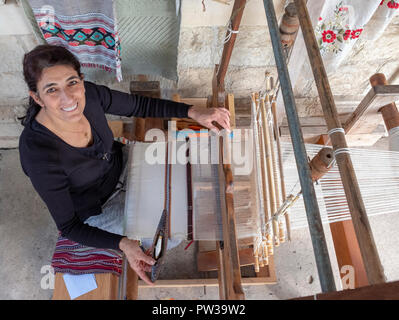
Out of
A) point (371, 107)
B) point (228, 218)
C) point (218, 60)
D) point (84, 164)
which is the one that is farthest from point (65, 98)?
point (371, 107)

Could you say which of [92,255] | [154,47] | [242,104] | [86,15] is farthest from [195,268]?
[86,15]

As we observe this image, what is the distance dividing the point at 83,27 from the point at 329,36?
1.49 meters

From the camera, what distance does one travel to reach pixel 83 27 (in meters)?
1.95

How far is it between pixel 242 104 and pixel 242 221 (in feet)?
4.70

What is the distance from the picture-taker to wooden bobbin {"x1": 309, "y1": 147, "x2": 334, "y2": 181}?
1226mm

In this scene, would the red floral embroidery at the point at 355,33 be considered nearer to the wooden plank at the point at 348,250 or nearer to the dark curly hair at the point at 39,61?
the wooden plank at the point at 348,250

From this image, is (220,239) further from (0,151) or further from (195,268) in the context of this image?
(0,151)

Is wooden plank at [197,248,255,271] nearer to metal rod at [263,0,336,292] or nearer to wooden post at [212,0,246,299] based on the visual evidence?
wooden post at [212,0,246,299]

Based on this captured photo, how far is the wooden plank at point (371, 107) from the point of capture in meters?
1.54

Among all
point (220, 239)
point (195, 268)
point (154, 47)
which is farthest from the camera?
point (195, 268)

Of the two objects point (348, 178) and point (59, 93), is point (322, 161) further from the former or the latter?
point (59, 93)

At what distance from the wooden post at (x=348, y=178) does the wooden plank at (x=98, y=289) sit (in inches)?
54.5

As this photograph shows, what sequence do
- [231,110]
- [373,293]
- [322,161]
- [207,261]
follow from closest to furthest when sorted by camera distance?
[373,293], [322,161], [231,110], [207,261]

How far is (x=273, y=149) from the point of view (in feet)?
4.58
